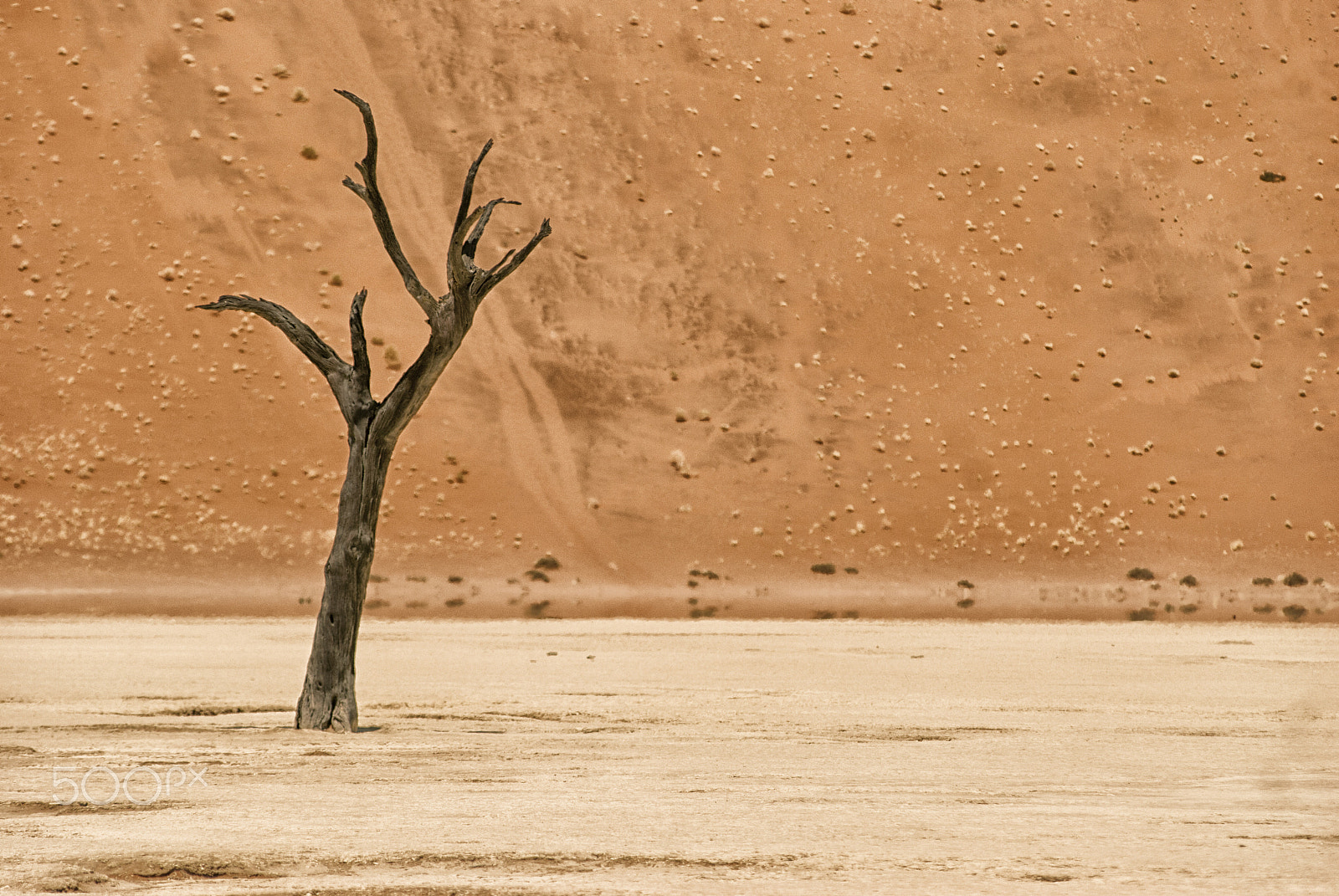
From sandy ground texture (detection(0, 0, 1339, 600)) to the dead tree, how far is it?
1917 centimetres

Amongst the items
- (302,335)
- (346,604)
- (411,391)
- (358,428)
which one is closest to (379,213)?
(302,335)

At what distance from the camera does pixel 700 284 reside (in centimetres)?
3544

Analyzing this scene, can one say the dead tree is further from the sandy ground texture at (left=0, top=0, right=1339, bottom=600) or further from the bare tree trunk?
the sandy ground texture at (left=0, top=0, right=1339, bottom=600)

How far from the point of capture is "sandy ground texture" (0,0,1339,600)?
3136 centimetres

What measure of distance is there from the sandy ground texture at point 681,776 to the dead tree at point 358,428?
1.41 ft

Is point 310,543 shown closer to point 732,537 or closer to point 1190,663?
point 732,537

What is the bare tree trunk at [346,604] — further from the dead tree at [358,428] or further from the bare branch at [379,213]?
the bare branch at [379,213]

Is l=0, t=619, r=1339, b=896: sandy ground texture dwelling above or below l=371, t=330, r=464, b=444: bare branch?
below

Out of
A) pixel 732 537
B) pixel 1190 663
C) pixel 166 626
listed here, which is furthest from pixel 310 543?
pixel 1190 663

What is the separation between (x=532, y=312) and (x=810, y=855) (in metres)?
28.7

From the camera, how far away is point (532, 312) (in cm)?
3456

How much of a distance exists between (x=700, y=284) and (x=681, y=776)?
27.1 meters

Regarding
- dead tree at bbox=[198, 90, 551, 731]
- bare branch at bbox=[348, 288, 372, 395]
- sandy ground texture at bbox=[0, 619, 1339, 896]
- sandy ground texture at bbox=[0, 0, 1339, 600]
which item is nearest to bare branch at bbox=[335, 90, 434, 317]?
dead tree at bbox=[198, 90, 551, 731]

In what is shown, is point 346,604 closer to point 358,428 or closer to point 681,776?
point 358,428
